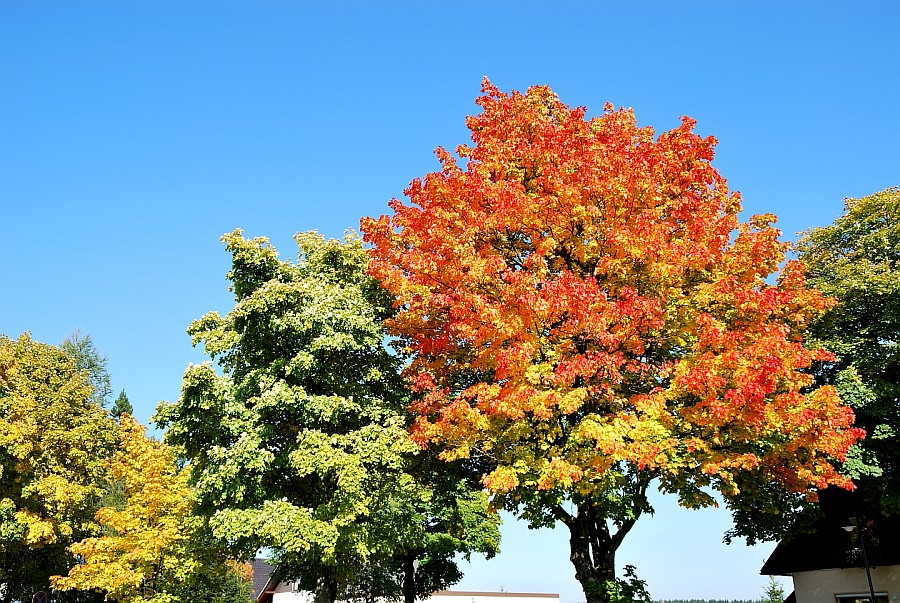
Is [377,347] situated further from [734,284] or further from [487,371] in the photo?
[734,284]

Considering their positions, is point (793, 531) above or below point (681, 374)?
below

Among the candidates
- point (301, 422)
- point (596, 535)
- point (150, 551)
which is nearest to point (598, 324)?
point (596, 535)

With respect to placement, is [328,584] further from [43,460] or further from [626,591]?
[43,460]

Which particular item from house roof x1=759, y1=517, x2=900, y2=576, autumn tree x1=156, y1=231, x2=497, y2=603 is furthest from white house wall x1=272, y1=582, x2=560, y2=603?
autumn tree x1=156, y1=231, x2=497, y2=603

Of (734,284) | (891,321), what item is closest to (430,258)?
(734,284)

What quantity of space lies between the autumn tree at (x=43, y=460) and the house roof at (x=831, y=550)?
30927 millimetres

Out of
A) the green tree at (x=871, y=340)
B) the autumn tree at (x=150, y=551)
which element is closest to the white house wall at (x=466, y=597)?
the autumn tree at (x=150, y=551)

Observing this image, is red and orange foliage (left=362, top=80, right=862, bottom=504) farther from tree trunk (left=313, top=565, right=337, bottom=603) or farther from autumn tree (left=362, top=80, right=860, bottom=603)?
tree trunk (left=313, top=565, right=337, bottom=603)

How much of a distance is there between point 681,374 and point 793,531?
1239cm

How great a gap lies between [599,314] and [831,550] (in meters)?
17.8

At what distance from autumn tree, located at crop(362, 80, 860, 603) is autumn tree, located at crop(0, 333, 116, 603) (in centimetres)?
2165

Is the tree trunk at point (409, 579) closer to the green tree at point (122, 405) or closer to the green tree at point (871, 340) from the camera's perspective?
the green tree at point (871, 340)

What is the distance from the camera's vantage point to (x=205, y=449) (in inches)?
861

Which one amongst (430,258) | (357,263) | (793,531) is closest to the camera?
(430,258)
